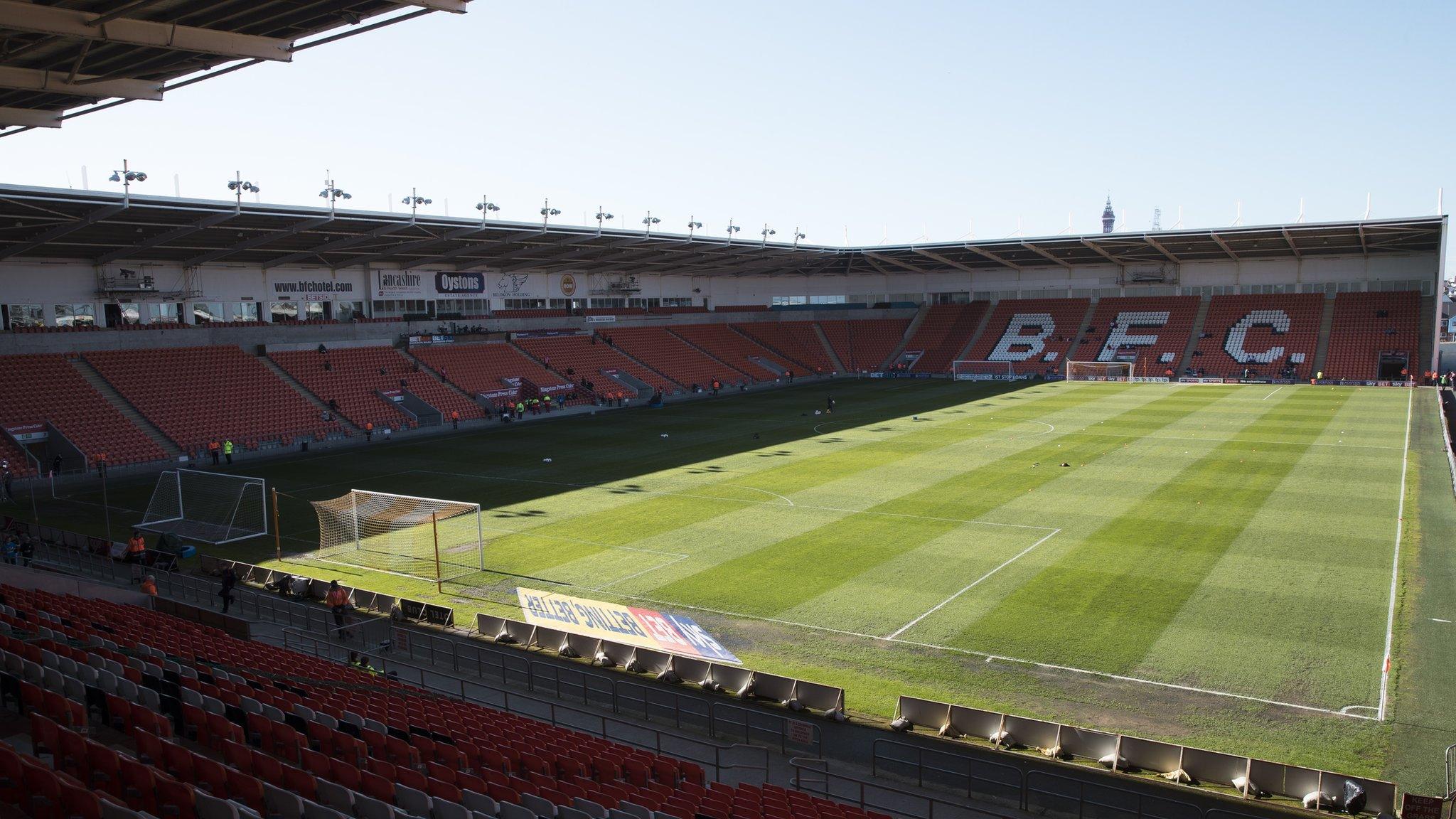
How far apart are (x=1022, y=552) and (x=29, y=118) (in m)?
23.3

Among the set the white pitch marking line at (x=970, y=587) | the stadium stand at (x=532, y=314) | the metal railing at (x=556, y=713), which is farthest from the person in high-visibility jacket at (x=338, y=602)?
the stadium stand at (x=532, y=314)

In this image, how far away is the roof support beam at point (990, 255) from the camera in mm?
73500

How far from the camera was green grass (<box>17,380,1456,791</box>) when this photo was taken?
53.5 ft

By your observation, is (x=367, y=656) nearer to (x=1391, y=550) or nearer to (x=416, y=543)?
(x=416, y=543)

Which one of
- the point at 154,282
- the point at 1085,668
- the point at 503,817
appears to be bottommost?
the point at 1085,668

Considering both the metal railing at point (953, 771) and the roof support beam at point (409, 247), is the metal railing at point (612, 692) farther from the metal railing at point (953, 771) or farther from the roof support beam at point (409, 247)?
the roof support beam at point (409, 247)

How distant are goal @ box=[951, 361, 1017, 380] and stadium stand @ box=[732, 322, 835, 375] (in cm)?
1065

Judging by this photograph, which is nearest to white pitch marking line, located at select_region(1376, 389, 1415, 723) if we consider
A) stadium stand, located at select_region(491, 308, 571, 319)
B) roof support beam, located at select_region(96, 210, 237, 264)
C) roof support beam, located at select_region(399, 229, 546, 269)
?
roof support beam, located at select_region(399, 229, 546, 269)

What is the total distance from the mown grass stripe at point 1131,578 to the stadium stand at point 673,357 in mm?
40002

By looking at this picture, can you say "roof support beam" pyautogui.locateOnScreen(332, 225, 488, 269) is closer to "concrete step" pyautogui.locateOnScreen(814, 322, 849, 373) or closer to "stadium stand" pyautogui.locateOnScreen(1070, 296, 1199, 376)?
"concrete step" pyautogui.locateOnScreen(814, 322, 849, 373)

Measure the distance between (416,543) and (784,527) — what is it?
10494 millimetres

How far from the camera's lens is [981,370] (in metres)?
76.4

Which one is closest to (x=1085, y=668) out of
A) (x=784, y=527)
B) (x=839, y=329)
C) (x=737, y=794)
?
(x=737, y=794)

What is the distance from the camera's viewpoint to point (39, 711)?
10.8 m
